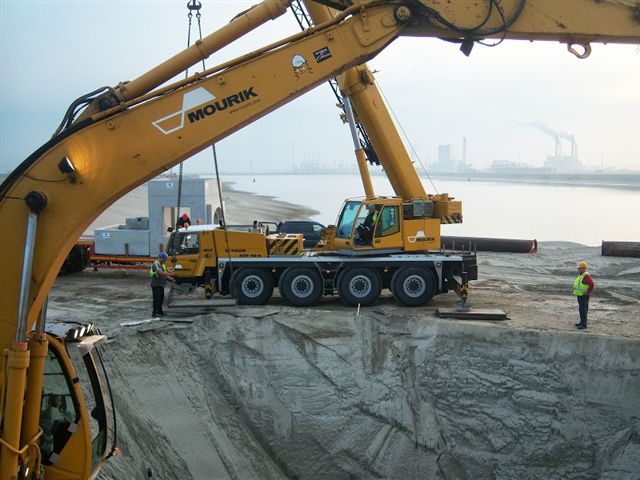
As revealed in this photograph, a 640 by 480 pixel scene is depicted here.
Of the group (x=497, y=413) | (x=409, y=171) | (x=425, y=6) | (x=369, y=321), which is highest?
(x=425, y=6)

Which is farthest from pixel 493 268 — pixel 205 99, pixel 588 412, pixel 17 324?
pixel 17 324

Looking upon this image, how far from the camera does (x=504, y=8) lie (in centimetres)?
1048

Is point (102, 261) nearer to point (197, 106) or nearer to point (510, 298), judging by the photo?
point (510, 298)

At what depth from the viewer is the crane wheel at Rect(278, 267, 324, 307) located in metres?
15.9

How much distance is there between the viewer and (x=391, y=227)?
15984 millimetres

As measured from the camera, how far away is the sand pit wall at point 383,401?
12.1 meters

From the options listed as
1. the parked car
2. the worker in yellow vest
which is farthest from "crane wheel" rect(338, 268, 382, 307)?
the parked car

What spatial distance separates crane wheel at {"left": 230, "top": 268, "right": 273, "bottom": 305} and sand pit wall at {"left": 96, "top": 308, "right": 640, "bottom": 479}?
1668 mm

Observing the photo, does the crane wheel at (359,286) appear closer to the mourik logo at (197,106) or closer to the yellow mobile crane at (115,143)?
the yellow mobile crane at (115,143)

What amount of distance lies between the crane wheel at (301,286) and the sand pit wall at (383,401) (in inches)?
62.8

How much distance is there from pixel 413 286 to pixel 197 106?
26.4ft

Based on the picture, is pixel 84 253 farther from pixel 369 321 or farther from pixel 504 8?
pixel 504 8

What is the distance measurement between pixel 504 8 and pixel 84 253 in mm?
15715

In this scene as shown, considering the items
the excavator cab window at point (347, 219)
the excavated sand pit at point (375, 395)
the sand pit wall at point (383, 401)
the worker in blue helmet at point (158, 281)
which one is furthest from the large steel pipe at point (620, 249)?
the worker in blue helmet at point (158, 281)
